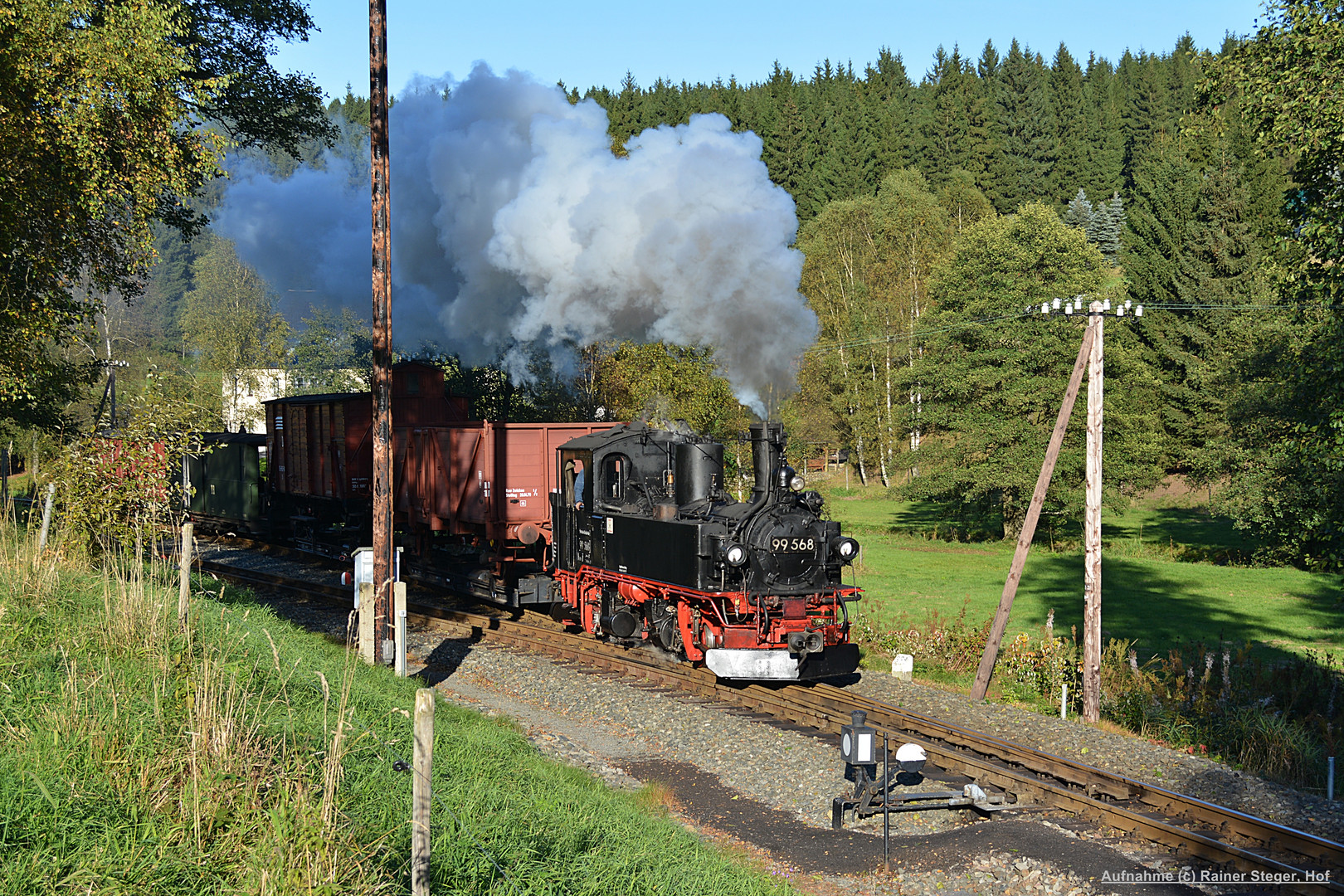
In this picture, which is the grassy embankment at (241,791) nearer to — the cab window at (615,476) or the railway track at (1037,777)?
the railway track at (1037,777)

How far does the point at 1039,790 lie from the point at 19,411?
1905cm

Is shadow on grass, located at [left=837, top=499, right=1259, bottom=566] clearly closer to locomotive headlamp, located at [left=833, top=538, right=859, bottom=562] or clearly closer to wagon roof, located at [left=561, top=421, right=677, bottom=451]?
locomotive headlamp, located at [left=833, top=538, right=859, bottom=562]

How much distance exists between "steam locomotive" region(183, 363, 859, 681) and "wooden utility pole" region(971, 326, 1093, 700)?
2254 mm

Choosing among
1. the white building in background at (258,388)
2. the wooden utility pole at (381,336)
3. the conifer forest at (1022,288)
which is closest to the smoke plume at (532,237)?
the conifer forest at (1022,288)

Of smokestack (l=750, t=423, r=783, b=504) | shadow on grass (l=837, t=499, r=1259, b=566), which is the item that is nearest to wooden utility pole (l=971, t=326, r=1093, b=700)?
smokestack (l=750, t=423, r=783, b=504)

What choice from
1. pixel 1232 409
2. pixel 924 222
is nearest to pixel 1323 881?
pixel 1232 409

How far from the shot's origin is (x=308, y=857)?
4.23 meters

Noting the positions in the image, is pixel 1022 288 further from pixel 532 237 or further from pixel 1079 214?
pixel 1079 214

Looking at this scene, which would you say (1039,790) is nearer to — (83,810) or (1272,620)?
(83,810)

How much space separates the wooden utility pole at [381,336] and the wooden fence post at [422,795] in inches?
330

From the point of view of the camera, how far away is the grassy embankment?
432cm

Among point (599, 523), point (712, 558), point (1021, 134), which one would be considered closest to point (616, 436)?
point (599, 523)

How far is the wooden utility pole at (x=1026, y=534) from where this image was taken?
13.1 meters

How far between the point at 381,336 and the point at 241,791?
8.28 m
